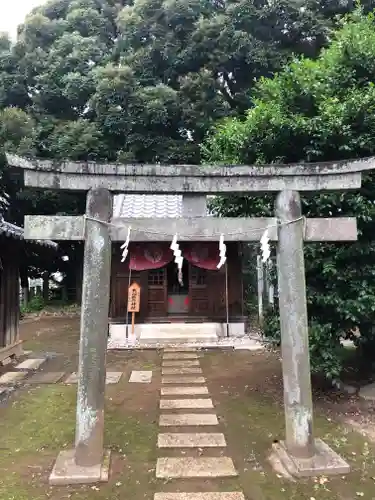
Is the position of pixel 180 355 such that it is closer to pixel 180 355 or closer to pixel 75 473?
pixel 180 355

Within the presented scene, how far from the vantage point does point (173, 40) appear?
21812 millimetres

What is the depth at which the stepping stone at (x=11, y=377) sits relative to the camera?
862 cm

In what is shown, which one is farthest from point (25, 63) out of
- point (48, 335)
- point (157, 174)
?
point (157, 174)

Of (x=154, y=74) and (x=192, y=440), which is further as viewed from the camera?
(x=154, y=74)

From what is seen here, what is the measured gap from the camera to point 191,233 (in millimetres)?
5191

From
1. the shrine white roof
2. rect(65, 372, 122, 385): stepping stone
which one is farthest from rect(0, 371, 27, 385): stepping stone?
the shrine white roof

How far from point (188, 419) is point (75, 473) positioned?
2284mm

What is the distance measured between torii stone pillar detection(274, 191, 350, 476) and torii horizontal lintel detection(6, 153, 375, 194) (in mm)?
279

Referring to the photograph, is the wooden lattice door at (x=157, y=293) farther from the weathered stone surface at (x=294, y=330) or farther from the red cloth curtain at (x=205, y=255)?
the weathered stone surface at (x=294, y=330)

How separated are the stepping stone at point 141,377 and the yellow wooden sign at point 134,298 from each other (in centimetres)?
372

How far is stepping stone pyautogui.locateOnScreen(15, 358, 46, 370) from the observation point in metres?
9.88

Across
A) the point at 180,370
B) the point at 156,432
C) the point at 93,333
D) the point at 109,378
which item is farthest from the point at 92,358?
the point at 180,370

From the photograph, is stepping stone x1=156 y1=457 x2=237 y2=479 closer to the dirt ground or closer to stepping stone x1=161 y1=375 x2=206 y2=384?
the dirt ground

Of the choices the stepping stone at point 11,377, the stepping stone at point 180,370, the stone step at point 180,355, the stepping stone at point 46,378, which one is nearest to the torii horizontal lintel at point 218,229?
the stepping stone at point 180,370
